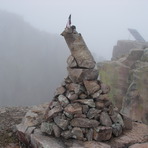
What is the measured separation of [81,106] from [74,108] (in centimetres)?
31

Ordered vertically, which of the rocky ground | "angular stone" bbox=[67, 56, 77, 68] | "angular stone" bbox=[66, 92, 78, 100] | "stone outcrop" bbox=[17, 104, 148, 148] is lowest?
the rocky ground

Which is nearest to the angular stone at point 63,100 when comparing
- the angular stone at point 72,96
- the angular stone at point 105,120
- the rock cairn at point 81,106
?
the rock cairn at point 81,106

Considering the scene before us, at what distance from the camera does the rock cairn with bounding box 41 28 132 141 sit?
9.06 meters

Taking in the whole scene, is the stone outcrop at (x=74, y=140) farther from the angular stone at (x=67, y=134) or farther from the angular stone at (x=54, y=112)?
the angular stone at (x=54, y=112)

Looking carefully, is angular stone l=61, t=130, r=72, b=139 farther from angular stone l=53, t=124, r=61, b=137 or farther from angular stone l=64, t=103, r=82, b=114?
angular stone l=64, t=103, r=82, b=114

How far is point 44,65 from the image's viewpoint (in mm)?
93688

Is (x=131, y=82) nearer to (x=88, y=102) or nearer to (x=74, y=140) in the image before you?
(x=88, y=102)

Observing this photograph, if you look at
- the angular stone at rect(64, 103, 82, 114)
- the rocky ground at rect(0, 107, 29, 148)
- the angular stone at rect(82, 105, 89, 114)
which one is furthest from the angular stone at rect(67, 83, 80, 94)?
the rocky ground at rect(0, 107, 29, 148)

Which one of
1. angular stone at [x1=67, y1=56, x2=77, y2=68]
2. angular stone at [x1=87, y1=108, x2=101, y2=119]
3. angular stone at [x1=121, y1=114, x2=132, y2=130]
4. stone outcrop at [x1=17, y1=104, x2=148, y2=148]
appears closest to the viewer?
stone outcrop at [x1=17, y1=104, x2=148, y2=148]

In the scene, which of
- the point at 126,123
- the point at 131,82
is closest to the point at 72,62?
the point at 126,123

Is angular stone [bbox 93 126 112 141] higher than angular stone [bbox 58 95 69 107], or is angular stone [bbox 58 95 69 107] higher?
angular stone [bbox 58 95 69 107]

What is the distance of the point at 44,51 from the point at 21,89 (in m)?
30.7

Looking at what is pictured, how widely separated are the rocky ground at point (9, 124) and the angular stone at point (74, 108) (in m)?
3.30

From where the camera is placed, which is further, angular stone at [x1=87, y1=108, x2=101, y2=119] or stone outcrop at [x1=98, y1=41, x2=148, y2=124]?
stone outcrop at [x1=98, y1=41, x2=148, y2=124]
